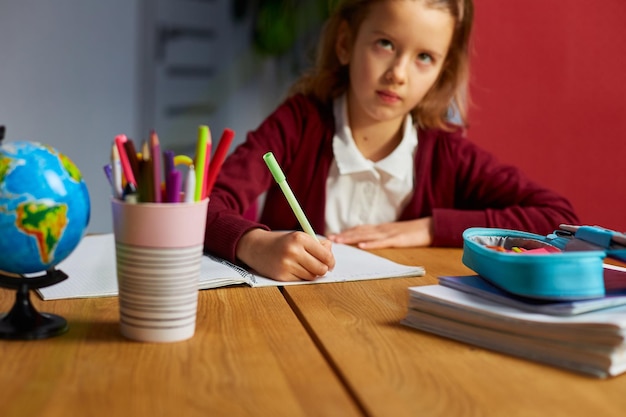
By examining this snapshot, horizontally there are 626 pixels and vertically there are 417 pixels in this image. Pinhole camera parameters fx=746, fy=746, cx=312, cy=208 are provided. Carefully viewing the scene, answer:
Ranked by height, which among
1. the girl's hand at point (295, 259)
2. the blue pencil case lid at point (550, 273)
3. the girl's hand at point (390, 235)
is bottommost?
the girl's hand at point (390, 235)

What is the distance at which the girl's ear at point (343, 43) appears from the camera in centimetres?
165

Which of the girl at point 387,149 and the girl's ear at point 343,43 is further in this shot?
the girl's ear at point 343,43

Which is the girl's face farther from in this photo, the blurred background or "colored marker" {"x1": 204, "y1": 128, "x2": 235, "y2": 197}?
"colored marker" {"x1": 204, "y1": 128, "x2": 235, "y2": 197}

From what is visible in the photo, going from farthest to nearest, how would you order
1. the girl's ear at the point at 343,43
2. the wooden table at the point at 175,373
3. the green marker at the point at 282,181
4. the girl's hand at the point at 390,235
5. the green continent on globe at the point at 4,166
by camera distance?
the girl's ear at the point at 343,43 < the girl's hand at the point at 390,235 < the green marker at the point at 282,181 < the green continent on globe at the point at 4,166 < the wooden table at the point at 175,373

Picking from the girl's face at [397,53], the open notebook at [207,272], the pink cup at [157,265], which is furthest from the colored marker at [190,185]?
the girl's face at [397,53]

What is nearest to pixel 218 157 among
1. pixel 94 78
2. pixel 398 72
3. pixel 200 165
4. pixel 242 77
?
pixel 200 165

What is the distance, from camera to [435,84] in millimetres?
1713

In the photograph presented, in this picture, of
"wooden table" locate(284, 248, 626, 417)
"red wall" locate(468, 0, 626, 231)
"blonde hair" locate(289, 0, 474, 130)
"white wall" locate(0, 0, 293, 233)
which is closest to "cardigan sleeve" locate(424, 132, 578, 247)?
"blonde hair" locate(289, 0, 474, 130)

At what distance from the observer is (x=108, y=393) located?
0.55m

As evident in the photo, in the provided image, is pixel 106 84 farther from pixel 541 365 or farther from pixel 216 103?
pixel 541 365

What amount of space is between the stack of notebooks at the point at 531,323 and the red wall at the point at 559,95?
4.01 ft

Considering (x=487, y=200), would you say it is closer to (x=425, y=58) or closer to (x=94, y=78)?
(x=425, y=58)

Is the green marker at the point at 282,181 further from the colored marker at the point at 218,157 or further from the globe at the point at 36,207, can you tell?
the globe at the point at 36,207

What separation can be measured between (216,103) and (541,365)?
3.21 m
